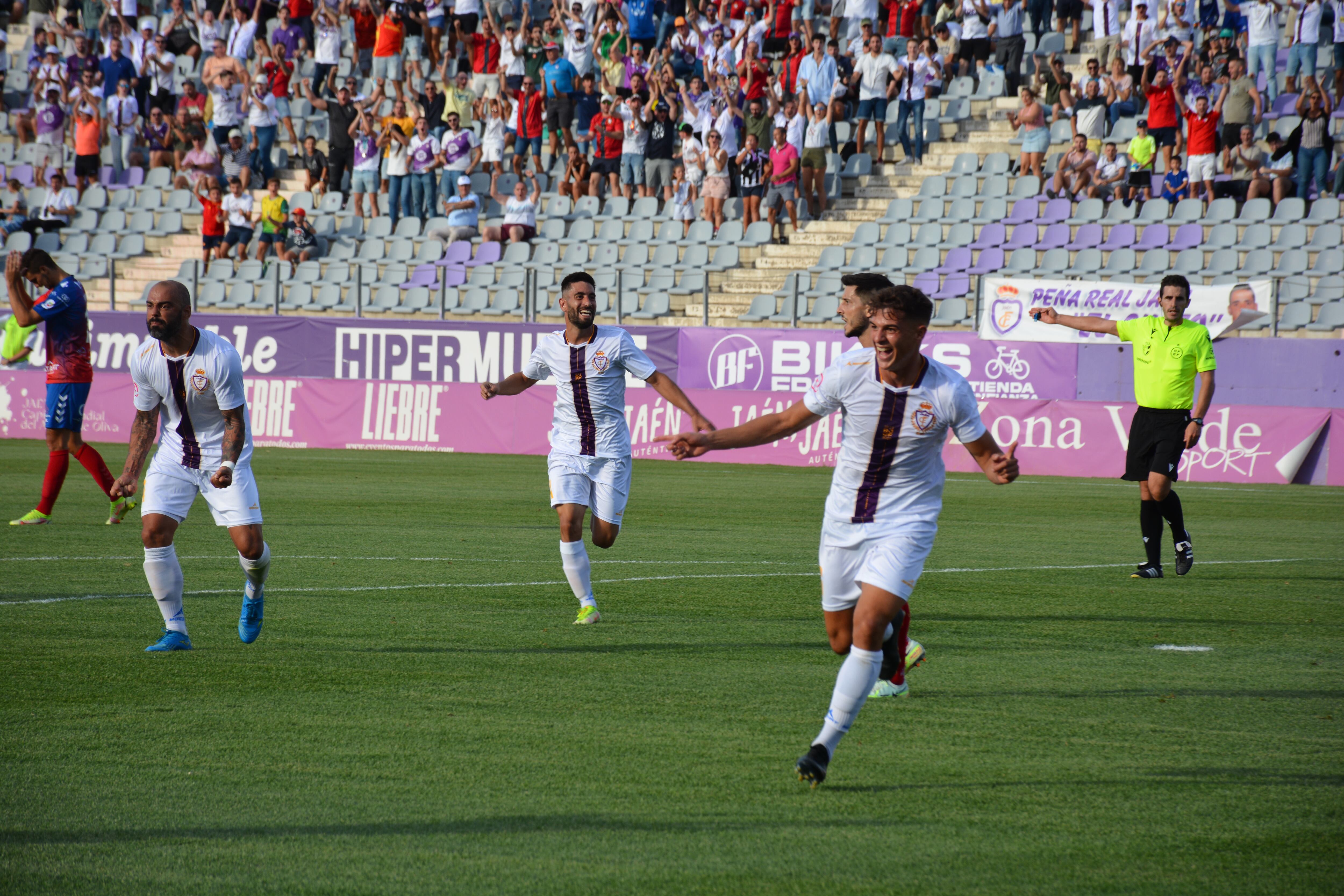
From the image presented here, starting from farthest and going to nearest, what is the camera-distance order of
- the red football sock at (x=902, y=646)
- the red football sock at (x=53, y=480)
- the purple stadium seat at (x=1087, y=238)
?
the purple stadium seat at (x=1087, y=238), the red football sock at (x=53, y=480), the red football sock at (x=902, y=646)

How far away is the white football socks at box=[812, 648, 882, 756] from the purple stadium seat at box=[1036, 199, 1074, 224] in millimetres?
21683

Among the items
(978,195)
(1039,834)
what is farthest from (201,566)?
(978,195)

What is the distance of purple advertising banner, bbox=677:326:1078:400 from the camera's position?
23.7 m

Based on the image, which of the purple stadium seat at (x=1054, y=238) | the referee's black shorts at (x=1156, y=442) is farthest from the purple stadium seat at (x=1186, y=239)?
the referee's black shorts at (x=1156, y=442)

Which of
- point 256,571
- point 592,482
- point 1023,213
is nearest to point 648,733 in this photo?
point 256,571

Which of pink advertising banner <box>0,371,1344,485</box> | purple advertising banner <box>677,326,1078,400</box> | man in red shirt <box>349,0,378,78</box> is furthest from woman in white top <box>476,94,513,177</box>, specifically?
purple advertising banner <box>677,326,1078,400</box>

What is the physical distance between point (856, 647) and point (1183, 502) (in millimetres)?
14521

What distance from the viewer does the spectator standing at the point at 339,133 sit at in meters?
31.3

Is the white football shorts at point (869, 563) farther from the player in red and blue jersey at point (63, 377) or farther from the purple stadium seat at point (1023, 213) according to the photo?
the purple stadium seat at point (1023, 213)

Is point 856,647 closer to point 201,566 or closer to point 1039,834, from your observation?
point 1039,834

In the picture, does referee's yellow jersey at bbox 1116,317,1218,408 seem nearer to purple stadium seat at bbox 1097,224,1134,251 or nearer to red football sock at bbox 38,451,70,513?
red football sock at bbox 38,451,70,513

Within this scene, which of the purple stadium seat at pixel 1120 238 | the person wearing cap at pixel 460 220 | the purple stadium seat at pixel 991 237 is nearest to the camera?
the purple stadium seat at pixel 1120 238

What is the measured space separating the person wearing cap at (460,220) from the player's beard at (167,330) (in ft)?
71.7

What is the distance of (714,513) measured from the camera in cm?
1703
